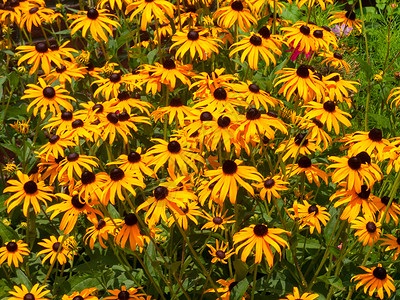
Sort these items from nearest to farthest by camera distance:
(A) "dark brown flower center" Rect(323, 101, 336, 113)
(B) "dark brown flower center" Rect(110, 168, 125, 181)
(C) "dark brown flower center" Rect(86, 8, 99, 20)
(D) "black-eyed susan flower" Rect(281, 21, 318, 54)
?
(B) "dark brown flower center" Rect(110, 168, 125, 181), (A) "dark brown flower center" Rect(323, 101, 336, 113), (D) "black-eyed susan flower" Rect(281, 21, 318, 54), (C) "dark brown flower center" Rect(86, 8, 99, 20)

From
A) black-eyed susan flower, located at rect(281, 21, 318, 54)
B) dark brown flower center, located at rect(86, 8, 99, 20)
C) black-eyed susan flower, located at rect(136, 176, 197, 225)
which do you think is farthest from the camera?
dark brown flower center, located at rect(86, 8, 99, 20)

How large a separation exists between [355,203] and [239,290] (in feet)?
1.56

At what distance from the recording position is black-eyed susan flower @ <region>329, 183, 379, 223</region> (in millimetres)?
1673

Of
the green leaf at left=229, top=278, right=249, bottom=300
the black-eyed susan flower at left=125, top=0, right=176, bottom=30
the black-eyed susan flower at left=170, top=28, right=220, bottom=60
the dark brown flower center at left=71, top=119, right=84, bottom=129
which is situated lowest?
the green leaf at left=229, top=278, right=249, bottom=300

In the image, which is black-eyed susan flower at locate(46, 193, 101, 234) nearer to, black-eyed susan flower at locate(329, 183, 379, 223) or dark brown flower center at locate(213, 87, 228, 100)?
dark brown flower center at locate(213, 87, 228, 100)

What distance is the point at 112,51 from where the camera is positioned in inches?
105

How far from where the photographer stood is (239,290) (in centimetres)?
181

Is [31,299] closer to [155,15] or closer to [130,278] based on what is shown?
[130,278]

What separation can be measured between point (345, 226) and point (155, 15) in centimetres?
110

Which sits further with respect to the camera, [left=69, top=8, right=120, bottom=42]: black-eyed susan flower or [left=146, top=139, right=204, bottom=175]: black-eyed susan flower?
[left=69, top=8, right=120, bottom=42]: black-eyed susan flower

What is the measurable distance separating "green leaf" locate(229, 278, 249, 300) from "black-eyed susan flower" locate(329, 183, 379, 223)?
1.29 feet

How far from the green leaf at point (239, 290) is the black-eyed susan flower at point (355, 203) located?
0.39 metres

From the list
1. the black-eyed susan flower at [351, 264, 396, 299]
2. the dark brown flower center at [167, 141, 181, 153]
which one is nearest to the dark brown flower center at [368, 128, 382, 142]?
the black-eyed susan flower at [351, 264, 396, 299]

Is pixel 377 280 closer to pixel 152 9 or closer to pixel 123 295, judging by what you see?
pixel 123 295
